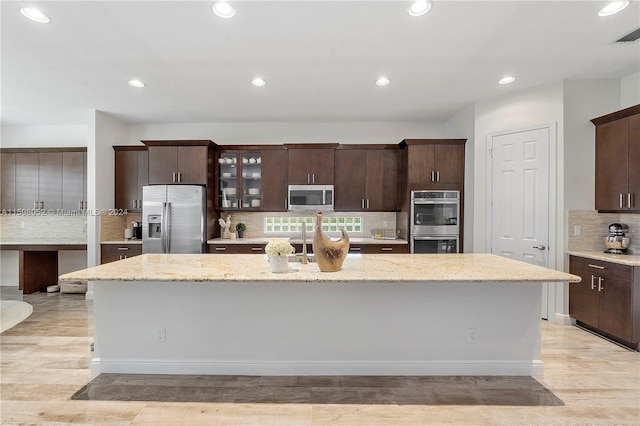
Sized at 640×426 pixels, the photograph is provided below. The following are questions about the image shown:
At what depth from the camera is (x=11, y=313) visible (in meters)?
1.39

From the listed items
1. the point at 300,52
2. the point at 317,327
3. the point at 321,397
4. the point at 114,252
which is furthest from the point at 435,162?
the point at 114,252

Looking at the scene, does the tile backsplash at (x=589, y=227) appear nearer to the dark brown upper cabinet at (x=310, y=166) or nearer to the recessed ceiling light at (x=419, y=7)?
the recessed ceiling light at (x=419, y=7)

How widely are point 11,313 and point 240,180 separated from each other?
395 centimetres

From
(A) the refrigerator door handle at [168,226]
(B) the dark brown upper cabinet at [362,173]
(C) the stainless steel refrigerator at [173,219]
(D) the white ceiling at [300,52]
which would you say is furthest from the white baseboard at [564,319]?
(A) the refrigerator door handle at [168,226]

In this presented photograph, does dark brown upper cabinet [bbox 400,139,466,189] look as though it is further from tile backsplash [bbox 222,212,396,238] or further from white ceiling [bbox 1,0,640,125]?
tile backsplash [bbox 222,212,396,238]

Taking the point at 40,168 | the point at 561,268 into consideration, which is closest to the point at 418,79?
the point at 561,268

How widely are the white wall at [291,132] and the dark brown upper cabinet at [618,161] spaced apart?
7.19 feet

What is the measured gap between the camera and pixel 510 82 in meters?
3.77

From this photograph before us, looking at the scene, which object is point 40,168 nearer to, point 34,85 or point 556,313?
point 34,85

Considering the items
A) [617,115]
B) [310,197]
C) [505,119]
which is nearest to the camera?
[617,115]

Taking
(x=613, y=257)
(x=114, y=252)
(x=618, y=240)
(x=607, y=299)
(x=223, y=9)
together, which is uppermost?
(x=223, y=9)

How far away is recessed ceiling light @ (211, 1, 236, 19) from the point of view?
233 centimetres

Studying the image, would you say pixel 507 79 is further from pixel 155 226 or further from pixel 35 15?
pixel 155 226

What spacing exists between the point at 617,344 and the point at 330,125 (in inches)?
177
